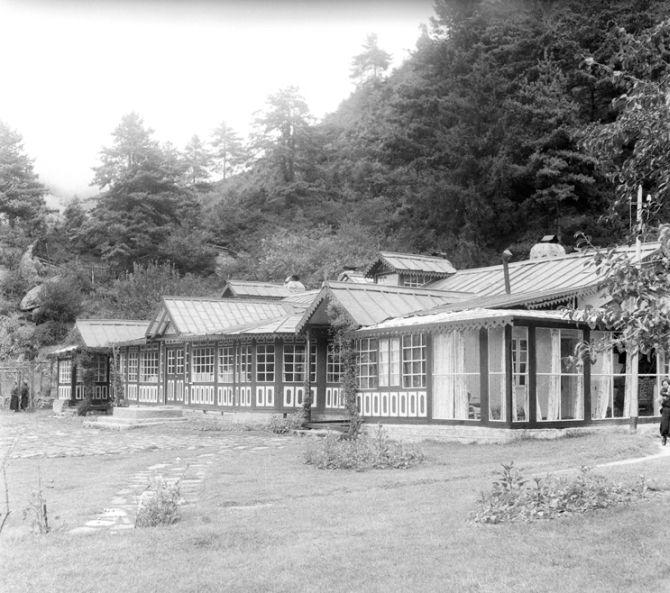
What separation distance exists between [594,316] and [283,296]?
3032 cm

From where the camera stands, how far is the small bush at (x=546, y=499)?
28.1 ft

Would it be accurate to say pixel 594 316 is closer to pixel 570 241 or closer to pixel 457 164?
pixel 570 241

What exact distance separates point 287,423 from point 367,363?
3.44 metres

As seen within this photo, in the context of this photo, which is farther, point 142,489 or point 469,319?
point 469,319

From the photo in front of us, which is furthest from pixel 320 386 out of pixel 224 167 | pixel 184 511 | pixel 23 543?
pixel 224 167

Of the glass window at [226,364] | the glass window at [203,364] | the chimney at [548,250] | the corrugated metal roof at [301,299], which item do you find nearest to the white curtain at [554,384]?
the chimney at [548,250]

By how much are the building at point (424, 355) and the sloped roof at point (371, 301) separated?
0.04 metres

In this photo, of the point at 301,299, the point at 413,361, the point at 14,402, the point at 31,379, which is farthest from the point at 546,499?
the point at 14,402

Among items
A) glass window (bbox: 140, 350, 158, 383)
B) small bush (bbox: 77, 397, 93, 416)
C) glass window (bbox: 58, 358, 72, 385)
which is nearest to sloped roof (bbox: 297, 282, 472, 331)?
glass window (bbox: 140, 350, 158, 383)

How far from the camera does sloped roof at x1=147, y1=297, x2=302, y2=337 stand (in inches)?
1137

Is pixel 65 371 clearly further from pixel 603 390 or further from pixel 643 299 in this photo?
pixel 643 299

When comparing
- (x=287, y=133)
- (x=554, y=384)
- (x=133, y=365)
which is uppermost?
(x=287, y=133)

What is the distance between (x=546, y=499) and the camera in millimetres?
8844

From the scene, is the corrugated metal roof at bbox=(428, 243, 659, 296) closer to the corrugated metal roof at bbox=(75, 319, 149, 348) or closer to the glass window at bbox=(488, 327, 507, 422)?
the glass window at bbox=(488, 327, 507, 422)
